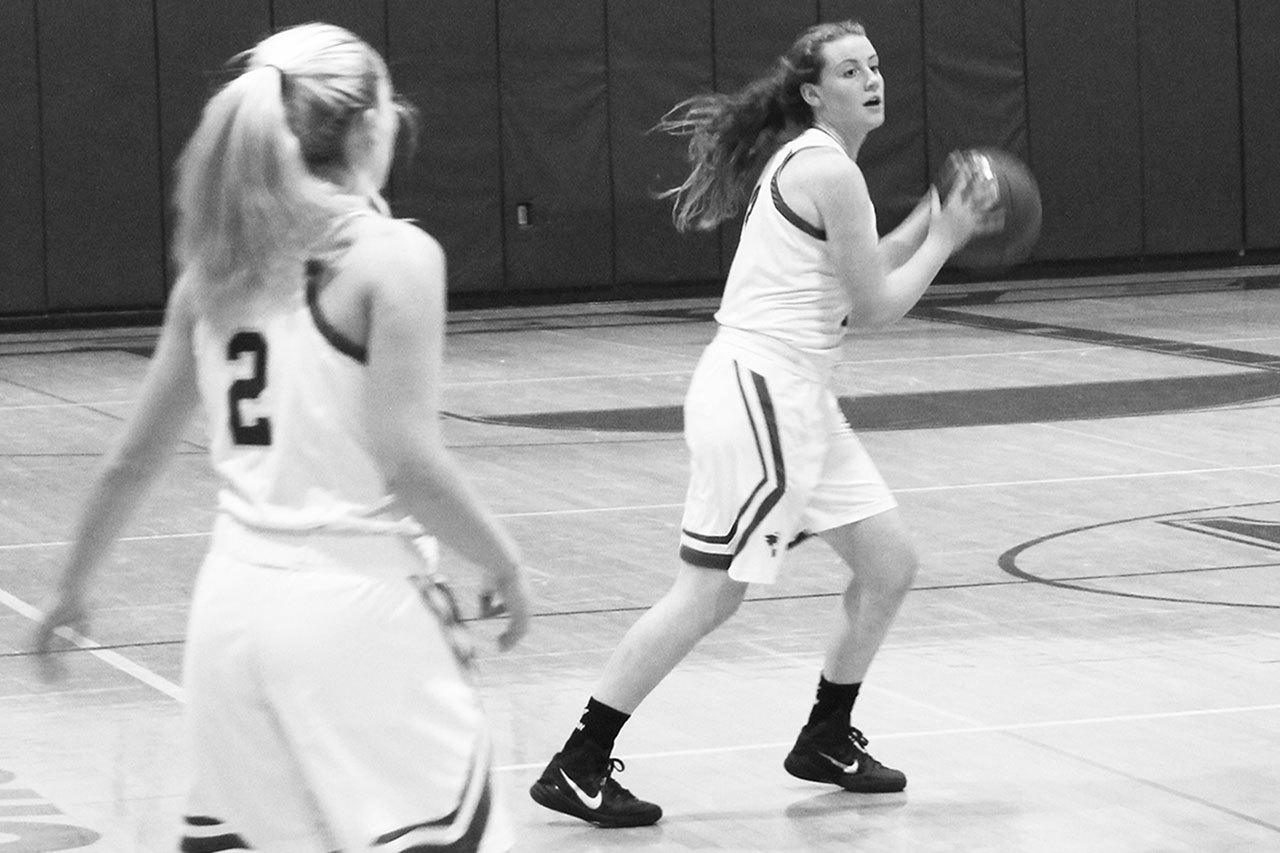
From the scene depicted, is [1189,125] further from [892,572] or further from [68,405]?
[892,572]

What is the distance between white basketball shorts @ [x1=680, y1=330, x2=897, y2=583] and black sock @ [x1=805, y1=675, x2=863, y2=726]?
1.38 ft

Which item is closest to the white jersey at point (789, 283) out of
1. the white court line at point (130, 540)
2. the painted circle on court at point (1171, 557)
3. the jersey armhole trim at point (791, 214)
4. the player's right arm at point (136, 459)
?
the jersey armhole trim at point (791, 214)

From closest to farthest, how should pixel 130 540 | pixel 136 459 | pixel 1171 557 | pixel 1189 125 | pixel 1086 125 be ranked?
pixel 136 459
pixel 1171 557
pixel 130 540
pixel 1086 125
pixel 1189 125

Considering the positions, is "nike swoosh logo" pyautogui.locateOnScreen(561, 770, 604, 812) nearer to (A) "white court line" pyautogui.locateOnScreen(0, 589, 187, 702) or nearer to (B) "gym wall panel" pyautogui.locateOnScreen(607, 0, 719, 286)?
(A) "white court line" pyautogui.locateOnScreen(0, 589, 187, 702)

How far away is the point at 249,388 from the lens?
306 cm

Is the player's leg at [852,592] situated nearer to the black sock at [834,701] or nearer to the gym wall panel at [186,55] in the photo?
the black sock at [834,701]

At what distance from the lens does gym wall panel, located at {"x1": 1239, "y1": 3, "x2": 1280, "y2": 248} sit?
Answer: 2166 centimetres

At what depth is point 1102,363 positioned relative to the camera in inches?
583

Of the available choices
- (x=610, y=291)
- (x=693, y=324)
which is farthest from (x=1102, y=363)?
(x=610, y=291)

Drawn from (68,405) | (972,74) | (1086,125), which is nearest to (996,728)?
(68,405)

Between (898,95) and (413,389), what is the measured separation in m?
18.2

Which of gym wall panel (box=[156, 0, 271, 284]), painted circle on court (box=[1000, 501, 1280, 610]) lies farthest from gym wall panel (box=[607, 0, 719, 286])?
painted circle on court (box=[1000, 501, 1280, 610])

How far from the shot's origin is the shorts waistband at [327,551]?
119 inches

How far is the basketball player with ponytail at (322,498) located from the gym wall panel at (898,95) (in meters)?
17.8
